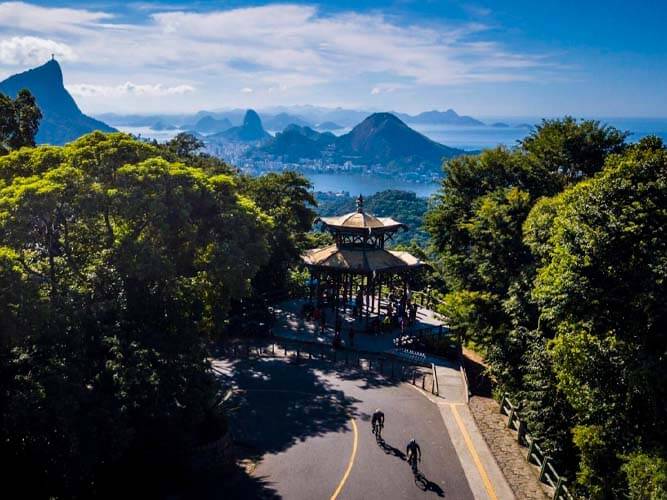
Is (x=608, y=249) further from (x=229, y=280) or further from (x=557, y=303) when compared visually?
(x=229, y=280)

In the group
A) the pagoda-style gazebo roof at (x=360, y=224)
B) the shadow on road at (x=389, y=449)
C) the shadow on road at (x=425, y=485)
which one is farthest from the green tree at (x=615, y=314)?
the pagoda-style gazebo roof at (x=360, y=224)

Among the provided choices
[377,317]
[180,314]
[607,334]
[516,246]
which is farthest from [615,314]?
[377,317]

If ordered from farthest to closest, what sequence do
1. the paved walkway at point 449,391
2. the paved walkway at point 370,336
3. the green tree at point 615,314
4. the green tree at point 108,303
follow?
the paved walkway at point 370,336
the paved walkway at point 449,391
the green tree at point 108,303
the green tree at point 615,314

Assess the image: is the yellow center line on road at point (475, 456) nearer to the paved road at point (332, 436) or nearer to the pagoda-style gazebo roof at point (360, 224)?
the paved road at point (332, 436)

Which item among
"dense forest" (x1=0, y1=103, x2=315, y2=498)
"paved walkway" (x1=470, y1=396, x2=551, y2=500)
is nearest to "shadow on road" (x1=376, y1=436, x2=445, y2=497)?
"paved walkway" (x1=470, y1=396, x2=551, y2=500)

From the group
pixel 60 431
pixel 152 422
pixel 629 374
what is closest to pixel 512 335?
pixel 629 374

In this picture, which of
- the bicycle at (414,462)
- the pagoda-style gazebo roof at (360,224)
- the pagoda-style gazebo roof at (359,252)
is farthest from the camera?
the pagoda-style gazebo roof at (360,224)
